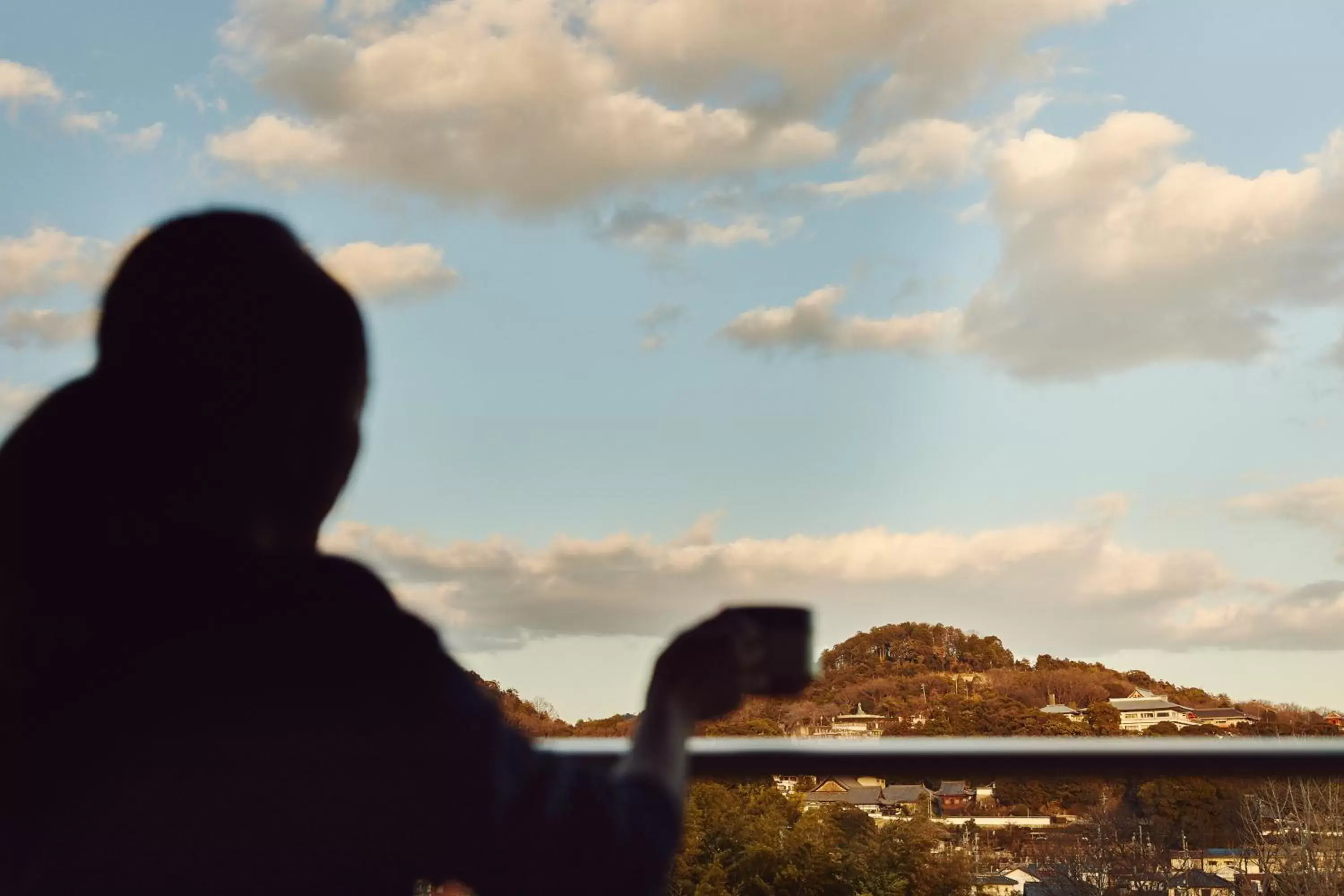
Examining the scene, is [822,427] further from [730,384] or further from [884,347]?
[884,347]

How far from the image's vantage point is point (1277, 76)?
19750 mm

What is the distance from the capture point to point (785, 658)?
891 millimetres

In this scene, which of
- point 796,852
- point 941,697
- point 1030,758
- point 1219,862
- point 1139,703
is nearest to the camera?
point 1030,758

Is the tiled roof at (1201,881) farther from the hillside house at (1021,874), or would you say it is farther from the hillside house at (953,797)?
the hillside house at (953,797)

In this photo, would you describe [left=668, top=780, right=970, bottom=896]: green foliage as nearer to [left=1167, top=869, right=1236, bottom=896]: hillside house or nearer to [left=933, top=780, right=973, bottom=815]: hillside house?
[left=933, top=780, right=973, bottom=815]: hillside house

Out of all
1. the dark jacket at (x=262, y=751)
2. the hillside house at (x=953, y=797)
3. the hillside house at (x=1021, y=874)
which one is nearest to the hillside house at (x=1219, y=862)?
the hillside house at (x=1021, y=874)

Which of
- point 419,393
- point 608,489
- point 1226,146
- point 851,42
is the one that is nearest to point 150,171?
point 419,393

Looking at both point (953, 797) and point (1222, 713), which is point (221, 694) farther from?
point (1222, 713)

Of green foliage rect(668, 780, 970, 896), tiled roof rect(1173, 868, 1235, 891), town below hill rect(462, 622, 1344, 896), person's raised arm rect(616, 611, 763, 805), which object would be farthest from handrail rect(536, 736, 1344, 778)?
tiled roof rect(1173, 868, 1235, 891)

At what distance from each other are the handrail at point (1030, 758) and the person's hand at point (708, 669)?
0.92 feet

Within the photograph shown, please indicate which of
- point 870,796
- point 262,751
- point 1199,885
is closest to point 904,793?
point 870,796

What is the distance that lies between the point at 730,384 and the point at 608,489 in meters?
6.39

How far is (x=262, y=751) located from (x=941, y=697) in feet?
11.8

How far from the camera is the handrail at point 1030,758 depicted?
3.84 feet
